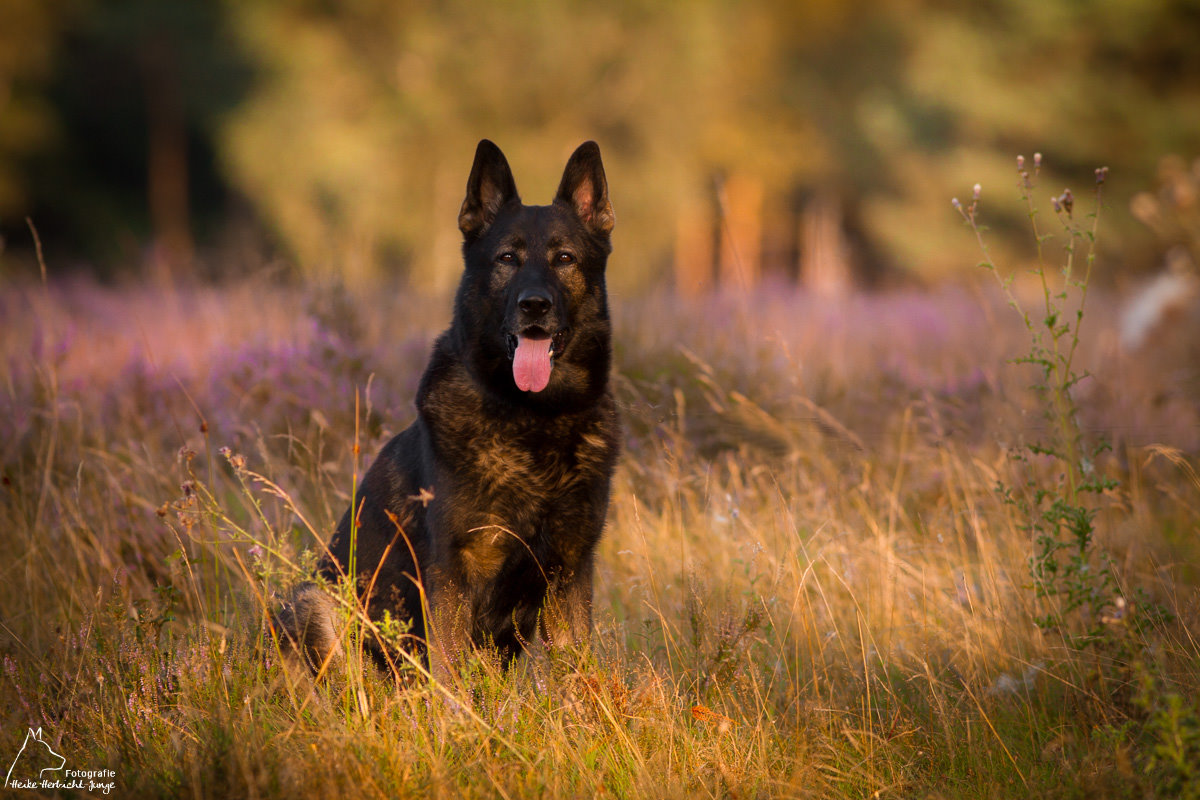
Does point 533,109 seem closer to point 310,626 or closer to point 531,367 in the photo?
point 531,367

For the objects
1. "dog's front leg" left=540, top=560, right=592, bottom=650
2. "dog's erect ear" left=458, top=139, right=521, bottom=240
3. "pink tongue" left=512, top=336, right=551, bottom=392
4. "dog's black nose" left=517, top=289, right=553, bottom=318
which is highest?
"dog's erect ear" left=458, top=139, right=521, bottom=240

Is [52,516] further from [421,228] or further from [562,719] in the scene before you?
[421,228]

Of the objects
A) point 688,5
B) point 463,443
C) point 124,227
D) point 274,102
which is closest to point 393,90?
point 274,102

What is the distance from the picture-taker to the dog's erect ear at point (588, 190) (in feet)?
12.1

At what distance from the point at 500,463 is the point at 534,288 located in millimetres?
665

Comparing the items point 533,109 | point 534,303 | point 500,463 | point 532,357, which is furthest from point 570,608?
point 533,109

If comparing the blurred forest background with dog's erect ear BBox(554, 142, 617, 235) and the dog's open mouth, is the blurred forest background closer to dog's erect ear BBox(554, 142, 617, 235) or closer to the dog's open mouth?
dog's erect ear BBox(554, 142, 617, 235)

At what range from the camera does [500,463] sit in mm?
3178

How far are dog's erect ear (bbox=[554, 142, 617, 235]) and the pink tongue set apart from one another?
0.73 metres

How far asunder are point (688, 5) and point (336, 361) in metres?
15.5

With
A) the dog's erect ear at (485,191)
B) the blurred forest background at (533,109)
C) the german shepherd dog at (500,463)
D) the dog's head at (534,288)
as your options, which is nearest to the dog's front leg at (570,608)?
the german shepherd dog at (500,463)

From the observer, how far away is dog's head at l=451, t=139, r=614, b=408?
332 cm

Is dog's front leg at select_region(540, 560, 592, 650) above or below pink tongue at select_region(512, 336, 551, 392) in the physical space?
below

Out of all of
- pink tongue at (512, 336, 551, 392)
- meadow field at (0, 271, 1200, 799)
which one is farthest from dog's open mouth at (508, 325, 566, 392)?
meadow field at (0, 271, 1200, 799)
